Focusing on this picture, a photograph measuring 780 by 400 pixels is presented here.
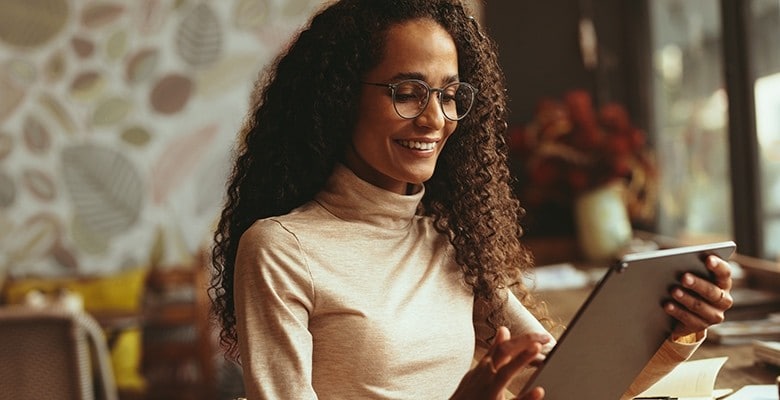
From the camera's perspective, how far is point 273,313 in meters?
1.15

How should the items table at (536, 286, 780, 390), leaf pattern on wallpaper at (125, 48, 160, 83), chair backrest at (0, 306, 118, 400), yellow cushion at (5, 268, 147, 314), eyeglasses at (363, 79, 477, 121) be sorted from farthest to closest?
leaf pattern on wallpaper at (125, 48, 160, 83)
yellow cushion at (5, 268, 147, 314)
chair backrest at (0, 306, 118, 400)
table at (536, 286, 780, 390)
eyeglasses at (363, 79, 477, 121)

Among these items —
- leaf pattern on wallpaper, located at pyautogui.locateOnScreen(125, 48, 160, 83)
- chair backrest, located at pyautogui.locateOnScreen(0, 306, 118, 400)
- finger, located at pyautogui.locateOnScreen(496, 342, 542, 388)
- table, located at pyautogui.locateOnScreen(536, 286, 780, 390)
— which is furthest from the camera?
leaf pattern on wallpaper, located at pyautogui.locateOnScreen(125, 48, 160, 83)

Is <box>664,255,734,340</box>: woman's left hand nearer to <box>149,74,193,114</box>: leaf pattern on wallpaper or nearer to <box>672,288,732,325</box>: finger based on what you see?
<box>672,288,732,325</box>: finger

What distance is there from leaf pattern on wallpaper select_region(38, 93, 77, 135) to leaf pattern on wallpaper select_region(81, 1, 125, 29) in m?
0.42

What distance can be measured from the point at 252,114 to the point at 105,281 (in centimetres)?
360

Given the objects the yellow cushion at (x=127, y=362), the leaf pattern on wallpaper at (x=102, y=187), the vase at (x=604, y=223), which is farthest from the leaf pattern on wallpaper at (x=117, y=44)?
the vase at (x=604, y=223)

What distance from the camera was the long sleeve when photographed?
1.13 meters

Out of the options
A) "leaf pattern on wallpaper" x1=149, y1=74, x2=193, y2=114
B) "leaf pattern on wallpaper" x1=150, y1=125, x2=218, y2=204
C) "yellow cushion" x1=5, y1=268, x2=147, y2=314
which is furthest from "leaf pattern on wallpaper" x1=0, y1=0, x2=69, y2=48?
"yellow cushion" x1=5, y1=268, x2=147, y2=314

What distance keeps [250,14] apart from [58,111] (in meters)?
1.09

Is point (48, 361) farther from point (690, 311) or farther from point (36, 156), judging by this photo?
point (36, 156)

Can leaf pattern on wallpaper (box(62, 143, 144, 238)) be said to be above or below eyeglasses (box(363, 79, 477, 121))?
below

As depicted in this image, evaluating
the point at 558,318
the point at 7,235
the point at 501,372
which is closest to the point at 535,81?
the point at 558,318

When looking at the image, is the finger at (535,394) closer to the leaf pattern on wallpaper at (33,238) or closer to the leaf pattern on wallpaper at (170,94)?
the leaf pattern on wallpaper at (170,94)

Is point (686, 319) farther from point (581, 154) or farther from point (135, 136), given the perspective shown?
point (135, 136)
